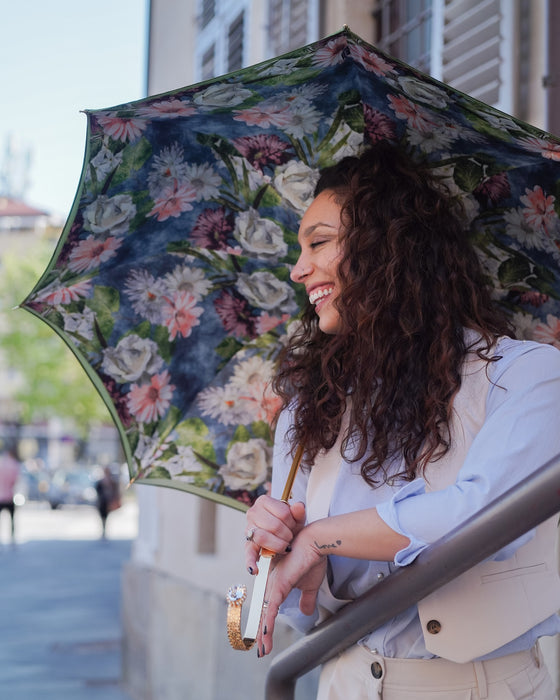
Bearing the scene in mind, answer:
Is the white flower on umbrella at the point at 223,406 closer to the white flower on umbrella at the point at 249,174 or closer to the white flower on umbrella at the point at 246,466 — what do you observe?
the white flower on umbrella at the point at 246,466

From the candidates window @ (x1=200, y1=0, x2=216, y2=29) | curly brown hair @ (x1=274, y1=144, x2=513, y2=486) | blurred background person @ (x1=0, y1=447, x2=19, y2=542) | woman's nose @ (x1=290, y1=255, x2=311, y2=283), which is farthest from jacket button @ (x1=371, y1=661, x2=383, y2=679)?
blurred background person @ (x1=0, y1=447, x2=19, y2=542)

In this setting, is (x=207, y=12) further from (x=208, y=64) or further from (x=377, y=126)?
(x=377, y=126)

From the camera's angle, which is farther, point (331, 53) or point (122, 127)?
point (122, 127)

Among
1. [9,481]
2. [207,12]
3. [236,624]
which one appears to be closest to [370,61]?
[236,624]

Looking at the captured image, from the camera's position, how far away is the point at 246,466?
276 cm

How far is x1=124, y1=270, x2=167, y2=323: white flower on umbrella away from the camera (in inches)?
106

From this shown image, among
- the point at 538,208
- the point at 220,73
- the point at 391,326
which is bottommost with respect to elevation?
the point at 391,326

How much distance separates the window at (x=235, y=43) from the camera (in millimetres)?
7020

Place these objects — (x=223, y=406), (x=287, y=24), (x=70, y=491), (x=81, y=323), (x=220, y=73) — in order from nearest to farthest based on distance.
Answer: (x=81, y=323)
(x=223, y=406)
(x=287, y=24)
(x=220, y=73)
(x=70, y=491)

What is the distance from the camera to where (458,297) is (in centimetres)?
203

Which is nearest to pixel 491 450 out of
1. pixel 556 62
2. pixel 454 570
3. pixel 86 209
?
pixel 454 570

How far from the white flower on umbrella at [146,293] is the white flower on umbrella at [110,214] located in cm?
19

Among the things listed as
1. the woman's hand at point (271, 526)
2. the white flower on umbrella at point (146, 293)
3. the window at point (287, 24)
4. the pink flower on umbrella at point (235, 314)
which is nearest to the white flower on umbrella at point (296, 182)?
the pink flower on umbrella at point (235, 314)

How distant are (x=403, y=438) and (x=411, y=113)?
84 centimetres
